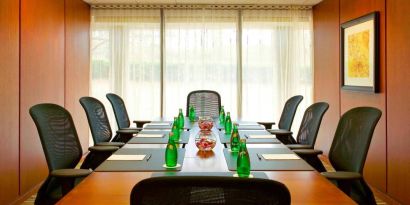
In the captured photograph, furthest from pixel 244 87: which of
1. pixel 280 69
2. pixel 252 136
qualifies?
pixel 252 136

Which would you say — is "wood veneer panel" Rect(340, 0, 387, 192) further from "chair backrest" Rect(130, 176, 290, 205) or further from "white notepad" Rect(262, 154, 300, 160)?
"chair backrest" Rect(130, 176, 290, 205)

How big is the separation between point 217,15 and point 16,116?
147 inches

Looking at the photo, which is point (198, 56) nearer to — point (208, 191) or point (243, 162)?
point (243, 162)

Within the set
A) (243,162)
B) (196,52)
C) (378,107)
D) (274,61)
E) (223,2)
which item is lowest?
(243,162)

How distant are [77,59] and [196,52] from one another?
1816 millimetres

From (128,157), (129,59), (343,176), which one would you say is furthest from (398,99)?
(129,59)

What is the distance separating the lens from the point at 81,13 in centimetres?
670

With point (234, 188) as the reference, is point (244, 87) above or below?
above

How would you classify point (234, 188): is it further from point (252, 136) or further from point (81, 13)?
point (81, 13)

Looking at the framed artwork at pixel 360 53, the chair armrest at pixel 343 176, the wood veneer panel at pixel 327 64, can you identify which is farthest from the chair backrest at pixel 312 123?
the wood veneer panel at pixel 327 64

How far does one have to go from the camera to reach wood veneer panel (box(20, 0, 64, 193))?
15.1 ft

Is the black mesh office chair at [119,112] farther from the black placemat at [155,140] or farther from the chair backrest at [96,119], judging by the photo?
the black placemat at [155,140]

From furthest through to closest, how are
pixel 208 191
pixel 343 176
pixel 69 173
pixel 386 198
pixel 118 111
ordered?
1. pixel 118 111
2. pixel 386 198
3. pixel 69 173
4. pixel 343 176
5. pixel 208 191

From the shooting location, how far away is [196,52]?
723cm
